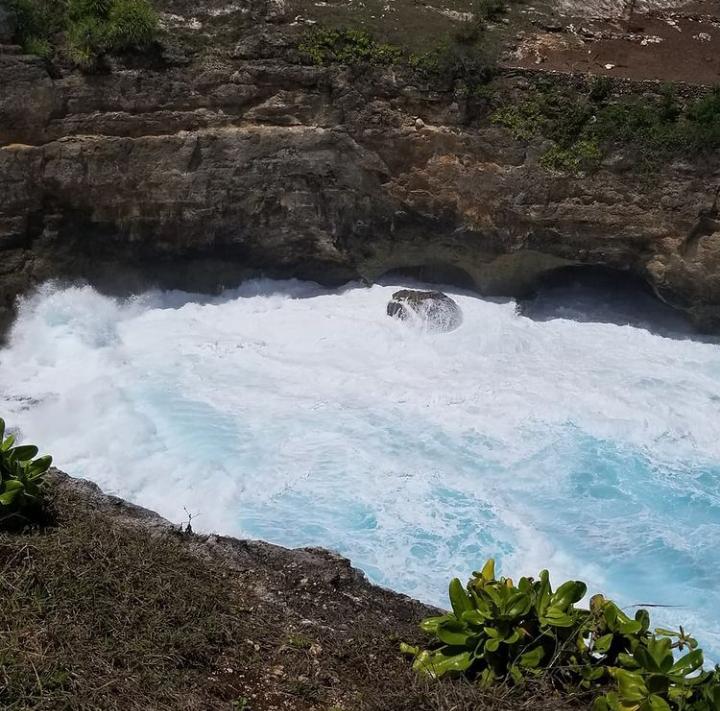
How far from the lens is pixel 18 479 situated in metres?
6.80

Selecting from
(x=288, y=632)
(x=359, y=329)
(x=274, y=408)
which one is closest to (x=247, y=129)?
(x=359, y=329)

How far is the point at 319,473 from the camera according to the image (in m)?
13.2

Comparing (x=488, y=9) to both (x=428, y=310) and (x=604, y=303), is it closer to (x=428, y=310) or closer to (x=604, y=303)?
(x=604, y=303)

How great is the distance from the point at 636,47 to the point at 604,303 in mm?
6367

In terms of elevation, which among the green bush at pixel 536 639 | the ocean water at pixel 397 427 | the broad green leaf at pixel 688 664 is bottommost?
the ocean water at pixel 397 427

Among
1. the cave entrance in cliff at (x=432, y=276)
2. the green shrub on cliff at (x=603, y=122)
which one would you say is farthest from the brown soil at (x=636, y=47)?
the cave entrance in cliff at (x=432, y=276)

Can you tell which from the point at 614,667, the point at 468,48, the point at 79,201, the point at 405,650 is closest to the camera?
the point at 614,667

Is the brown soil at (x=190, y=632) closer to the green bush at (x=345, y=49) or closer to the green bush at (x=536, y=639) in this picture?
the green bush at (x=536, y=639)

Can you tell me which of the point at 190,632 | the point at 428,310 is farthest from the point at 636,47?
the point at 190,632

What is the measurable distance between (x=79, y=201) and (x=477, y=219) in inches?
333

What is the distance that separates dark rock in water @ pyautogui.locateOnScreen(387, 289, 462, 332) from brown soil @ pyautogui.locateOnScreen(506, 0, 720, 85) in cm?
578

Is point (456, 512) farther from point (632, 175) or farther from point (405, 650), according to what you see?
point (632, 175)

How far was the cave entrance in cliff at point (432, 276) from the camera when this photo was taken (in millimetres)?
19109

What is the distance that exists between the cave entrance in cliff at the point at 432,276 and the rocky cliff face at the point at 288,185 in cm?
40
